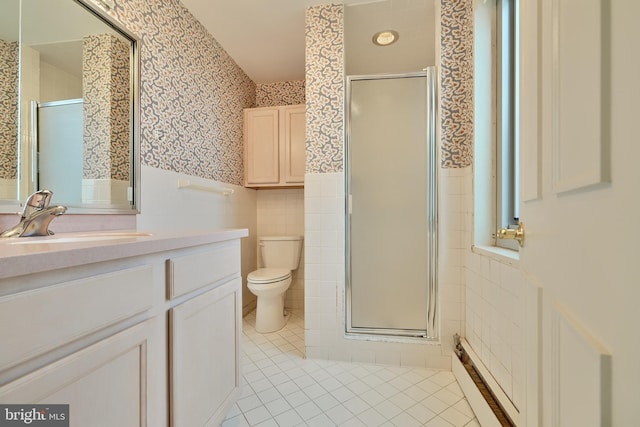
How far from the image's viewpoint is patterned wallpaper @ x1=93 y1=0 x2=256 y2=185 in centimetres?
149

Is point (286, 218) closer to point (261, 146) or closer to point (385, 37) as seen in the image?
point (261, 146)

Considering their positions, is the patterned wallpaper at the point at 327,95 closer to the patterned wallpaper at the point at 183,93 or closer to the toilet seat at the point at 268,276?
the patterned wallpaper at the point at 183,93

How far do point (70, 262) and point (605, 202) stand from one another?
86 cm

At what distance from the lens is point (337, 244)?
6.03 feet

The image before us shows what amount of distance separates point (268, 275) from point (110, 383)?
162 centimetres

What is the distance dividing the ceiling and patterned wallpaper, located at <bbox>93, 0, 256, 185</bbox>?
10 cm

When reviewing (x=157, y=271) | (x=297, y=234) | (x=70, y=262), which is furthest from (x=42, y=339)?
(x=297, y=234)

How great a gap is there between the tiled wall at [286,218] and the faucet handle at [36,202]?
6.22 ft

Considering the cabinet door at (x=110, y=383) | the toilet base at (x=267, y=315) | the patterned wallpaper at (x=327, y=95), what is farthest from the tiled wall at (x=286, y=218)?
the cabinet door at (x=110, y=383)

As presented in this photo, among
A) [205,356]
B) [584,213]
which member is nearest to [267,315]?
[205,356]

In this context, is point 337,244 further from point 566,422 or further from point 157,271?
point 566,422

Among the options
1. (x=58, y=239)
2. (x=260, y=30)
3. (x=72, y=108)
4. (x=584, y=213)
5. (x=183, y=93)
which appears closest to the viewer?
(x=584, y=213)

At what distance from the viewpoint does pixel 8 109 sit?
947mm

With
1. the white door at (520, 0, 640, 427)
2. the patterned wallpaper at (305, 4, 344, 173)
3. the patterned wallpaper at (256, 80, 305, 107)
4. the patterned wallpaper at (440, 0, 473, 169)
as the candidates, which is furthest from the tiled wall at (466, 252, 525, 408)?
the patterned wallpaper at (256, 80, 305, 107)
